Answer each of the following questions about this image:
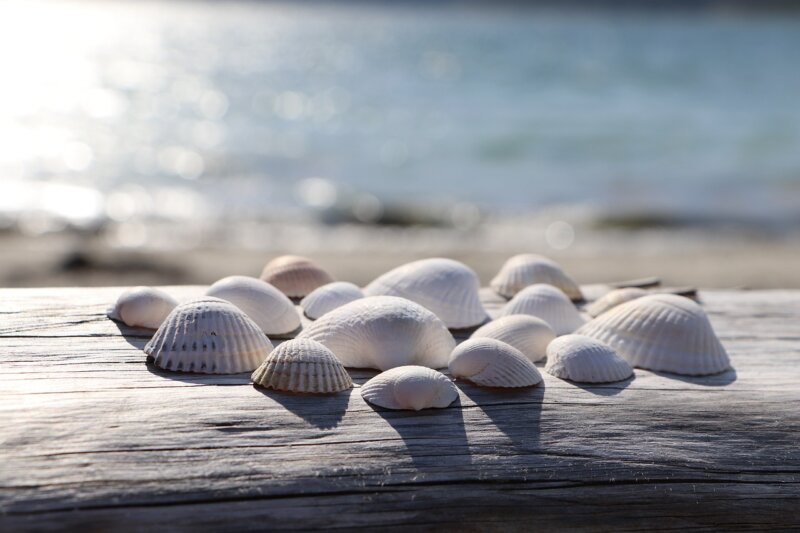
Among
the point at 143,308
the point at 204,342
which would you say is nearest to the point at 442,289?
Result: the point at 204,342

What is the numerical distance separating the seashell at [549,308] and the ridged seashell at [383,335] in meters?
0.56

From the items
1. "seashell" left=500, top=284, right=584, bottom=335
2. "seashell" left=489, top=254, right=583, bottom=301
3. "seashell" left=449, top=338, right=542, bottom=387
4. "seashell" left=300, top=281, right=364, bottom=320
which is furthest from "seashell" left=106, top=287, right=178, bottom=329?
"seashell" left=489, top=254, right=583, bottom=301

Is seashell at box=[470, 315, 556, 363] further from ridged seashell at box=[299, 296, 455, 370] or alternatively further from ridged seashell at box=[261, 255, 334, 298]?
ridged seashell at box=[261, 255, 334, 298]

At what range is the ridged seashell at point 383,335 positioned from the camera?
91.8 inches

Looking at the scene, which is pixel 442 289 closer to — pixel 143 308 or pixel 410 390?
pixel 410 390

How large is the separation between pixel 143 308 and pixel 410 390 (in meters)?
1.02

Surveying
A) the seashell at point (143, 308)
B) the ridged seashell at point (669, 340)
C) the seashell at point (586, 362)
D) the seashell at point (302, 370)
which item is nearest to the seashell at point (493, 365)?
the seashell at point (586, 362)

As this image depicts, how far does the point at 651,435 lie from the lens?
221 cm

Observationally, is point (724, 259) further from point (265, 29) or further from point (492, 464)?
point (265, 29)

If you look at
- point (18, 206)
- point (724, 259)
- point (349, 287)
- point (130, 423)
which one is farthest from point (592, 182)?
point (130, 423)

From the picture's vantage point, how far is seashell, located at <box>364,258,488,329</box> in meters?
2.81

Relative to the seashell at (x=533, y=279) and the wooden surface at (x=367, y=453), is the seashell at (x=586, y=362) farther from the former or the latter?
the seashell at (x=533, y=279)

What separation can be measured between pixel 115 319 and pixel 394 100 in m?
21.9

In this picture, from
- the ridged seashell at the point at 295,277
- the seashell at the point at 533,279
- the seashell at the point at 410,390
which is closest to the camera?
the seashell at the point at 410,390
